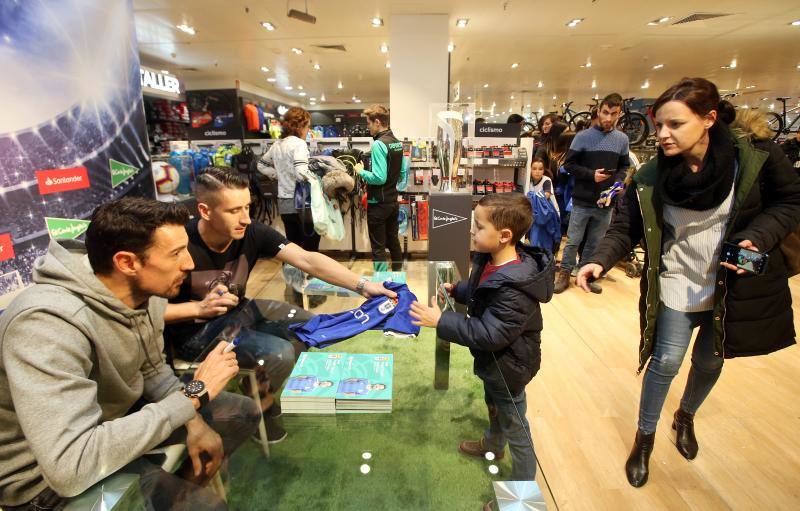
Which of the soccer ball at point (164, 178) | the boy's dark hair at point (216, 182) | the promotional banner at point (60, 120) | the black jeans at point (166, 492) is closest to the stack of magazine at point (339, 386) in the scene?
the black jeans at point (166, 492)

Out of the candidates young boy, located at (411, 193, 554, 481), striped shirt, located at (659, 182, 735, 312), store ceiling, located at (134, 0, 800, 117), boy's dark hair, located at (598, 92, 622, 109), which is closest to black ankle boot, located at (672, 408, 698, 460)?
striped shirt, located at (659, 182, 735, 312)

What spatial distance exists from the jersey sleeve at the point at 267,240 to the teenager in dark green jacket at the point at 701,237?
1.54 m

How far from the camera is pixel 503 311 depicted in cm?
137

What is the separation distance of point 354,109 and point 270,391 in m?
21.1

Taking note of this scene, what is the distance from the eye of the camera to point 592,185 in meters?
3.69

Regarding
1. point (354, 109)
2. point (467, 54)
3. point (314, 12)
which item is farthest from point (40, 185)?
point (354, 109)

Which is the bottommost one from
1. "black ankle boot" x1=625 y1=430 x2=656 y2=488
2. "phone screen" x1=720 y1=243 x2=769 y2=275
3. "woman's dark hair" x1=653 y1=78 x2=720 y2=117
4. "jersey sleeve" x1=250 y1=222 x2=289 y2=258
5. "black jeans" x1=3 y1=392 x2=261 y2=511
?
"black ankle boot" x1=625 y1=430 x2=656 y2=488

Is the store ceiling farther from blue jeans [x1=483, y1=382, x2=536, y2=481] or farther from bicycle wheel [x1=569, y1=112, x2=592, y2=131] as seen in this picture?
blue jeans [x1=483, y1=382, x2=536, y2=481]

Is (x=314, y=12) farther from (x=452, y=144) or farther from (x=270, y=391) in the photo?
(x=270, y=391)

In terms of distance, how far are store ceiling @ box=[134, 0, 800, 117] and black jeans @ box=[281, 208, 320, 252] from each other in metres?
3.32

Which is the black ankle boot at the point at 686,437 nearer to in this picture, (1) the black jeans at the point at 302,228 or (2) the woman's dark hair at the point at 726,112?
(2) the woman's dark hair at the point at 726,112

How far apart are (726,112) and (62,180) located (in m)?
3.29

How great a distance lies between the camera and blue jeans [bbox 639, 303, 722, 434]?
164 cm

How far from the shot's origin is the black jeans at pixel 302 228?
4219 mm
